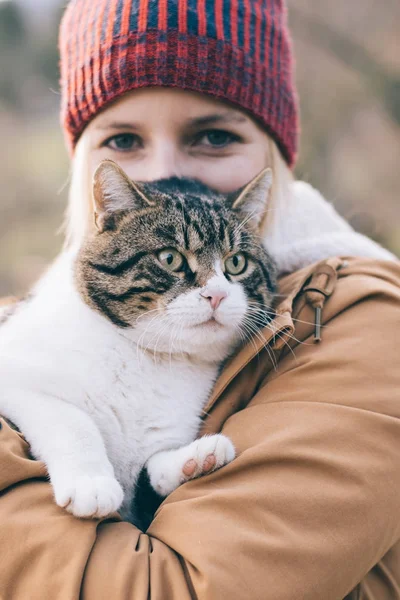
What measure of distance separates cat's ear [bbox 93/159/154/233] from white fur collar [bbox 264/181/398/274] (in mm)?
567

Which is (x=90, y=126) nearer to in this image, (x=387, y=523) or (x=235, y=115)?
(x=235, y=115)

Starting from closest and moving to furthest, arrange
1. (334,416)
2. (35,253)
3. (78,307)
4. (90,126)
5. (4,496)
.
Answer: (4,496) → (334,416) → (78,307) → (90,126) → (35,253)

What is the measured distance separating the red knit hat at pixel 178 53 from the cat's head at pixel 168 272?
0.39m

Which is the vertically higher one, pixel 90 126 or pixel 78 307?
pixel 90 126

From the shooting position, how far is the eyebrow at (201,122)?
203 cm

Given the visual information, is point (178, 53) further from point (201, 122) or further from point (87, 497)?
point (87, 497)

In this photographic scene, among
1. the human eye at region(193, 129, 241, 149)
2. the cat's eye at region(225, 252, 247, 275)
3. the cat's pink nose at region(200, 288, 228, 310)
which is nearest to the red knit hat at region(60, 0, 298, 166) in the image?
the human eye at region(193, 129, 241, 149)

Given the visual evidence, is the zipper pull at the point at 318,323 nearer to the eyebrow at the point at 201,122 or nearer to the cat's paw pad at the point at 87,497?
the cat's paw pad at the point at 87,497

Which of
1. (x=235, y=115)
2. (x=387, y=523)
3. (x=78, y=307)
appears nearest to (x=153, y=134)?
(x=235, y=115)

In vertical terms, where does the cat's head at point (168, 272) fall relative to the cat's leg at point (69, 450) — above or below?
above

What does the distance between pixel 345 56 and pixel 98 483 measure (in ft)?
24.3

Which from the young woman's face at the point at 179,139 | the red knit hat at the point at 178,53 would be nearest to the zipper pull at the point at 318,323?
the young woman's face at the point at 179,139

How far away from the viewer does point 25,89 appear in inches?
368

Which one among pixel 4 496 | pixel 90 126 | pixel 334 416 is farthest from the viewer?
pixel 90 126
